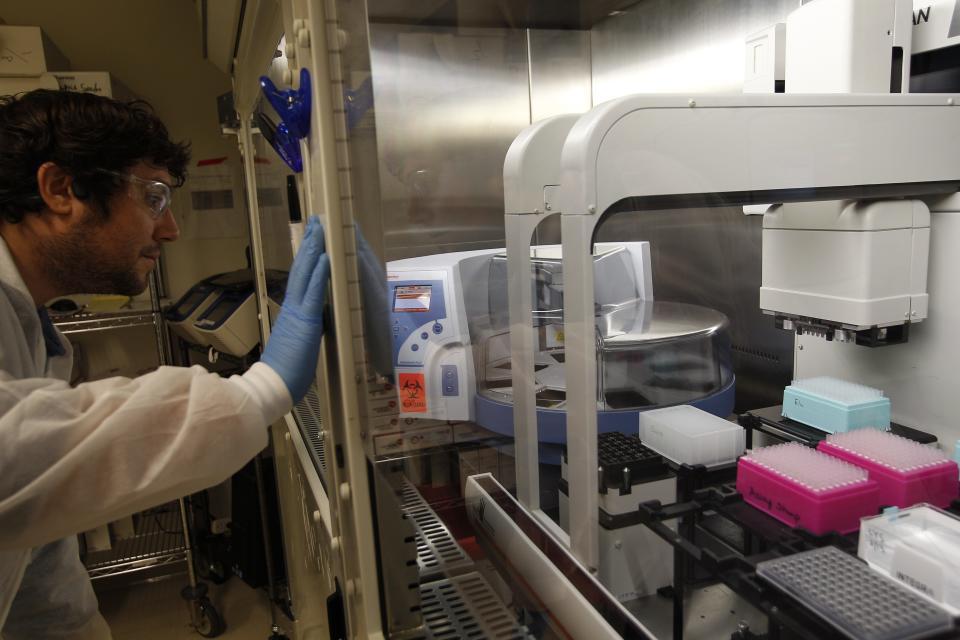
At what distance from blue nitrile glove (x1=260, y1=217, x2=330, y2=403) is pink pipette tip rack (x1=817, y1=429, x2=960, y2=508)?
2.22 ft

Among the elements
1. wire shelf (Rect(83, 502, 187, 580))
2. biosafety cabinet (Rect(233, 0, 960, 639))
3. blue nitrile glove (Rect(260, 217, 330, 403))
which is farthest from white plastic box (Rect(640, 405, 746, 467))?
wire shelf (Rect(83, 502, 187, 580))

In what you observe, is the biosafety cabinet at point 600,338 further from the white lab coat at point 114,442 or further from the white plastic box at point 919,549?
the white lab coat at point 114,442

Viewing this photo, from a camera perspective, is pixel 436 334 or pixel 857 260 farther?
pixel 436 334

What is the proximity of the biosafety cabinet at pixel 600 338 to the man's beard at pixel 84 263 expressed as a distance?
338 mm

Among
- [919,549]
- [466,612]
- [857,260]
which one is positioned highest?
[857,260]

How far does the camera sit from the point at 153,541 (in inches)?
109

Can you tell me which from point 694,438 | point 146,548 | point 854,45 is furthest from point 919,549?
point 146,548

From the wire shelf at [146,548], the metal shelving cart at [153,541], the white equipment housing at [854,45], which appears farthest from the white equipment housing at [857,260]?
the wire shelf at [146,548]

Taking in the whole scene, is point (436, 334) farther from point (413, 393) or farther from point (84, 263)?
point (84, 263)

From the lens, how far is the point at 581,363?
0.74 m

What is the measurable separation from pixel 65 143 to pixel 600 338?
90 centimetres

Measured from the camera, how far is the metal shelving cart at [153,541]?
2404mm

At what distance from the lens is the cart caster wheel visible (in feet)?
7.88

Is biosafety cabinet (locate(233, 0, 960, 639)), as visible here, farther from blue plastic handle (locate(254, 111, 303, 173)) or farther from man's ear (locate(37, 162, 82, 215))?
man's ear (locate(37, 162, 82, 215))
